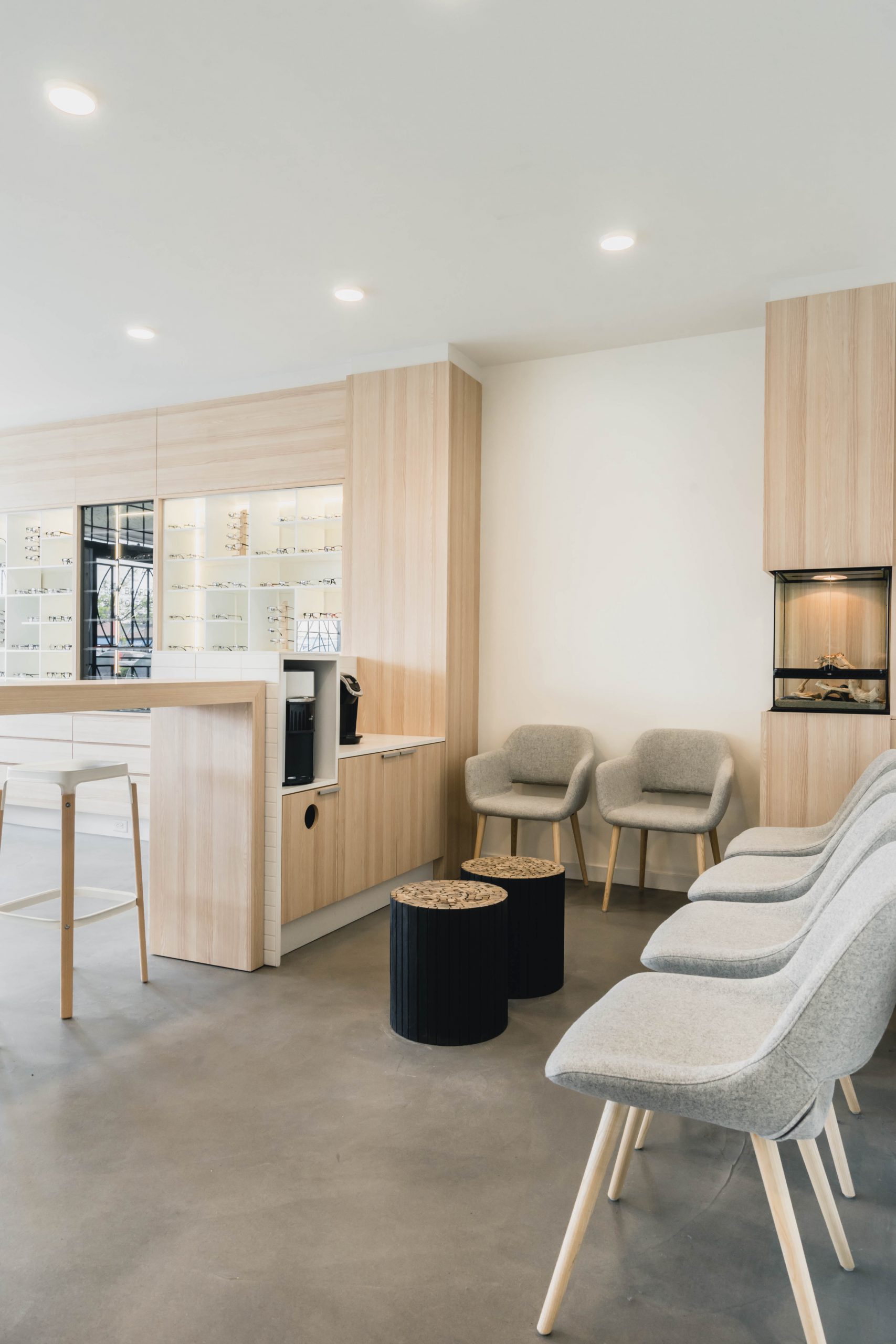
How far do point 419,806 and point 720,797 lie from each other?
1559mm

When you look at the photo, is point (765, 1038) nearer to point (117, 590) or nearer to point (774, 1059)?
point (774, 1059)

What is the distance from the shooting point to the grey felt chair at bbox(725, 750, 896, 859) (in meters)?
2.98

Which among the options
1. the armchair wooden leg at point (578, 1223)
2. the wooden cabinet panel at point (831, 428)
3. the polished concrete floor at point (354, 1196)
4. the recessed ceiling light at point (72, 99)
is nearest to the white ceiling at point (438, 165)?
the recessed ceiling light at point (72, 99)

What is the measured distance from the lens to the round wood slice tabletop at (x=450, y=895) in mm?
2910

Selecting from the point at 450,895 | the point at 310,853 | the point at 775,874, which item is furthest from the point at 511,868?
the point at 775,874

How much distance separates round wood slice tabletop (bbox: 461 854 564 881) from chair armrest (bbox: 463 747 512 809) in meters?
1.13

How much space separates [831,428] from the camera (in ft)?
13.3

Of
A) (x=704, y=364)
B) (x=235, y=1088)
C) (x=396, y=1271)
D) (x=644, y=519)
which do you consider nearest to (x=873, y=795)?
(x=396, y=1271)

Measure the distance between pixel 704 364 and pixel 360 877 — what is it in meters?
3.31

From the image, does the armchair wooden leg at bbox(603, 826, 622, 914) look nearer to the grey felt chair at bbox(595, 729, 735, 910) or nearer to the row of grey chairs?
the grey felt chair at bbox(595, 729, 735, 910)

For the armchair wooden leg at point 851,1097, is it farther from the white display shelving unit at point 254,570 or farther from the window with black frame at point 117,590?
the window with black frame at point 117,590

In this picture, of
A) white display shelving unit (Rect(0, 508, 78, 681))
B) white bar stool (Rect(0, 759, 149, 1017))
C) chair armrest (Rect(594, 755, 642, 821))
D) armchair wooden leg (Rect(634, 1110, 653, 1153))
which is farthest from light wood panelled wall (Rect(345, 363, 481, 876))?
armchair wooden leg (Rect(634, 1110, 653, 1153))

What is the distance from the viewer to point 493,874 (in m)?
3.38

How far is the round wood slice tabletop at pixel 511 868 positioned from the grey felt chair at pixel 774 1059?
1.60 metres
